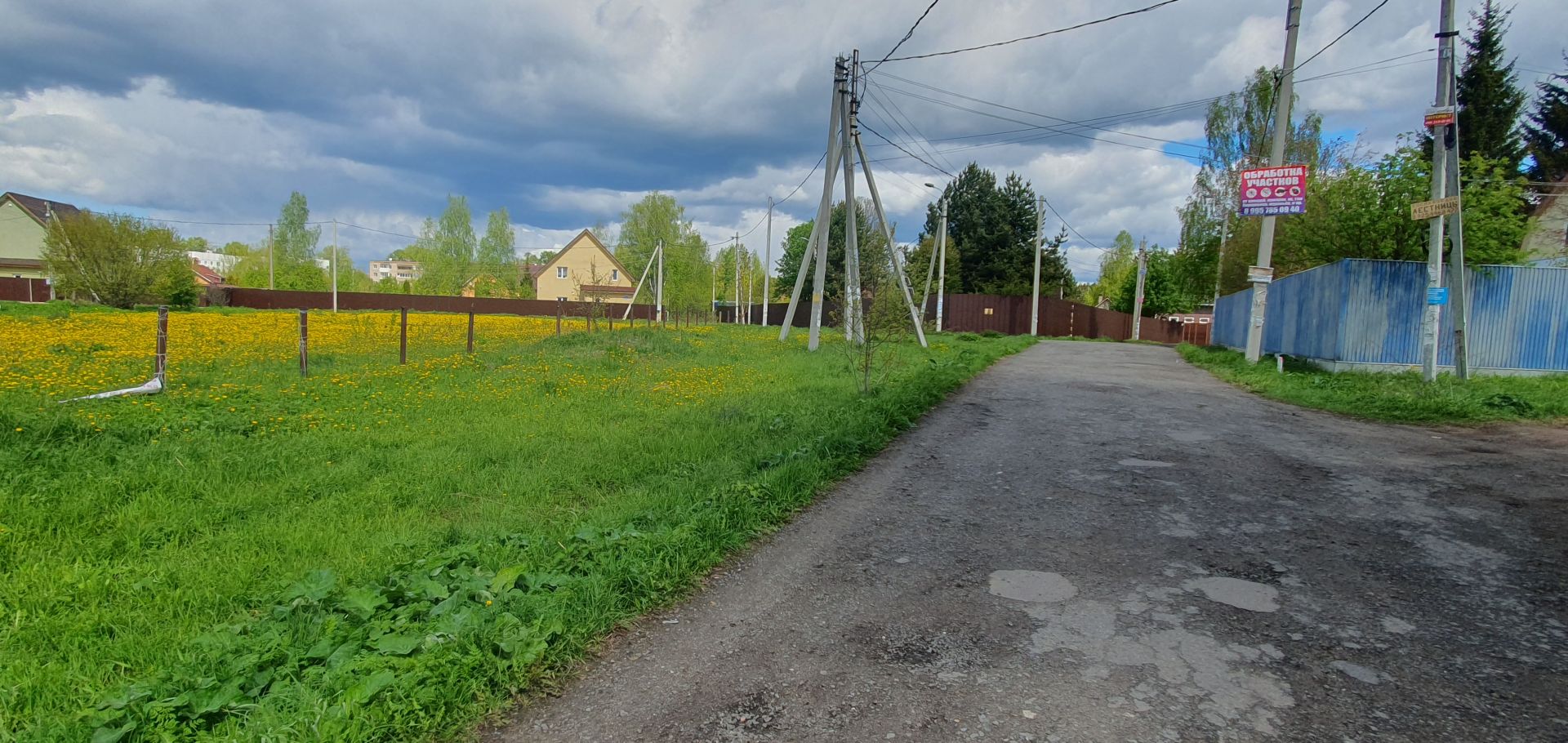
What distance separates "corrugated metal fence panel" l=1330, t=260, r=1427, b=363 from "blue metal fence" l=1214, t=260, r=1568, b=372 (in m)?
0.01

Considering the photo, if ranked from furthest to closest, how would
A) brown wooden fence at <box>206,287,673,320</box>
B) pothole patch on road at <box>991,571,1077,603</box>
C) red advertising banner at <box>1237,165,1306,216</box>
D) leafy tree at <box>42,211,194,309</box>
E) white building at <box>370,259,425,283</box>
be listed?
Result: white building at <box>370,259,425,283</box>
brown wooden fence at <box>206,287,673,320</box>
leafy tree at <box>42,211,194,309</box>
red advertising banner at <box>1237,165,1306,216</box>
pothole patch on road at <box>991,571,1077,603</box>

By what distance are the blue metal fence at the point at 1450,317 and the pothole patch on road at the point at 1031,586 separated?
12656 millimetres

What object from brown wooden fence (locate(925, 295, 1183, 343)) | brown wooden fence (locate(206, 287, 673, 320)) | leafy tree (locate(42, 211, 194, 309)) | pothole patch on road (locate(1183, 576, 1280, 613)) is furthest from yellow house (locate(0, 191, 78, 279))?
pothole patch on road (locate(1183, 576, 1280, 613))

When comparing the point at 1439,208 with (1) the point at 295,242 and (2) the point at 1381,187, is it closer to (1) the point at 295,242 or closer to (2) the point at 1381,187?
(2) the point at 1381,187

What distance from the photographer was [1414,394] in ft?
33.0

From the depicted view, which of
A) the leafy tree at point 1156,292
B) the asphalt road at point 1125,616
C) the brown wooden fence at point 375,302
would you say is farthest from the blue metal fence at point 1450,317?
the leafy tree at point 1156,292

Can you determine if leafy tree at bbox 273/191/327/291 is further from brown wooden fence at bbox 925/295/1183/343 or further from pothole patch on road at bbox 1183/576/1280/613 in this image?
pothole patch on road at bbox 1183/576/1280/613

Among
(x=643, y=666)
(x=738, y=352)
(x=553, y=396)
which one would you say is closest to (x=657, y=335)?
(x=738, y=352)

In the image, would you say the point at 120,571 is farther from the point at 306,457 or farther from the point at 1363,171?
the point at 1363,171

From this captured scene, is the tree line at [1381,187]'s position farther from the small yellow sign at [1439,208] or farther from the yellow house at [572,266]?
the yellow house at [572,266]

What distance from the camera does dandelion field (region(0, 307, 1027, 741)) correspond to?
105 inches

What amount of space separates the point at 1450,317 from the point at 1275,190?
3.98 meters

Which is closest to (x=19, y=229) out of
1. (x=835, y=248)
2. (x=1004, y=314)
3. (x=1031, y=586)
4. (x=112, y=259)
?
(x=112, y=259)

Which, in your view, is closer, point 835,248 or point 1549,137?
point 1549,137
